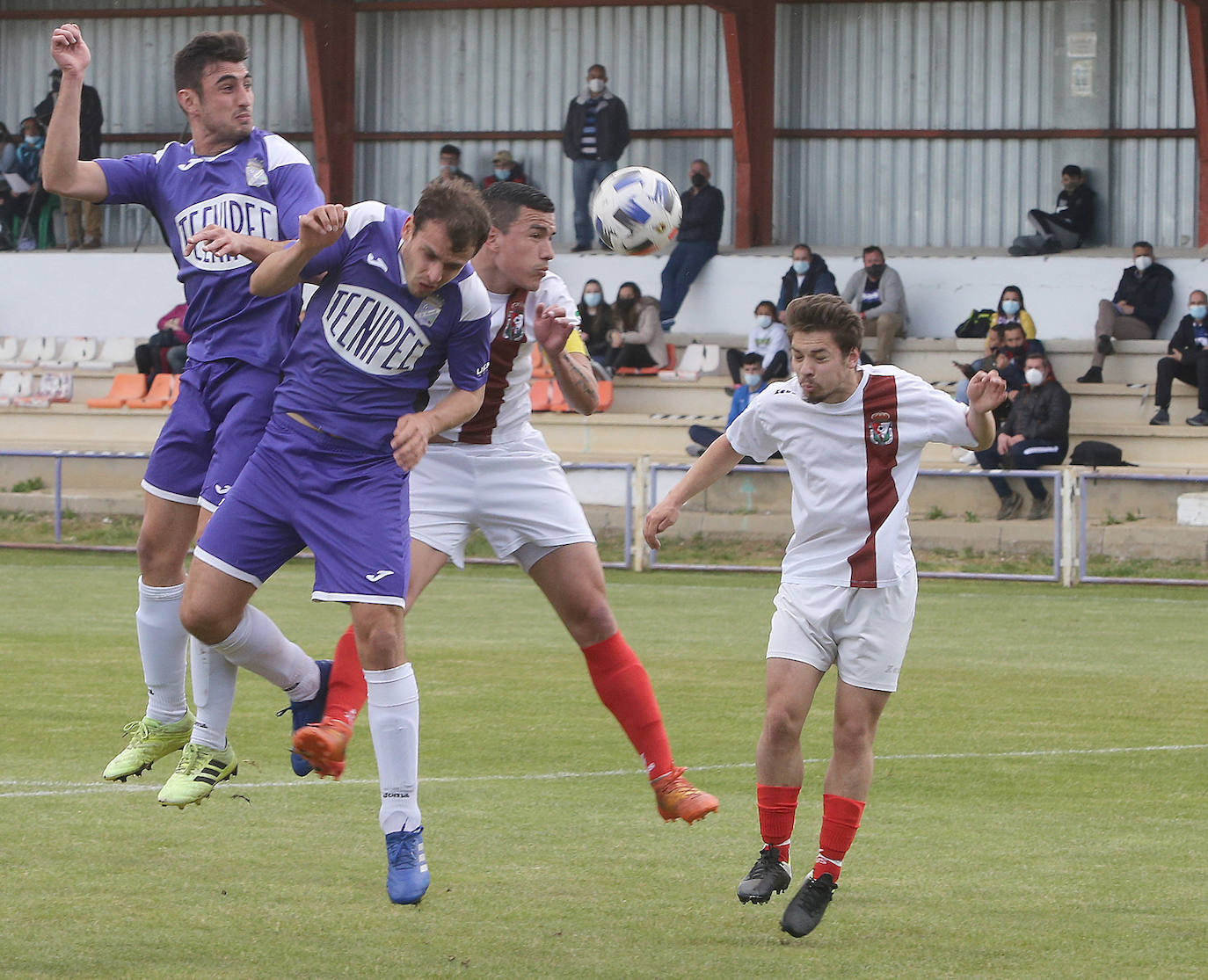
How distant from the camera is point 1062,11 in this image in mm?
21969

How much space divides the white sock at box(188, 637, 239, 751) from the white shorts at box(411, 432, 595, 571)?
78 centimetres

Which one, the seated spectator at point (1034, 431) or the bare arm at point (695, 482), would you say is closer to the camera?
the bare arm at point (695, 482)

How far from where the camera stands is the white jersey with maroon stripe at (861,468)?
17.5ft

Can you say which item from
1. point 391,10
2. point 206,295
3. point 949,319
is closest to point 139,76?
point 391,10

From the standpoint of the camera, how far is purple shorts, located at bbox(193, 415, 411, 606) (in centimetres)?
513

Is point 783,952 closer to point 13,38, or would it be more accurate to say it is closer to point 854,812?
point 854,812

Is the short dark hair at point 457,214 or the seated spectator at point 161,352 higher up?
the short dark hair at point 457,214

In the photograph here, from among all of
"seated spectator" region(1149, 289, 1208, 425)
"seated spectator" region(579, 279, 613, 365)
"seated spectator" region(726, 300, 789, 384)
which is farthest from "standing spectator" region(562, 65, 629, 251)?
"seated spectator" region(1149, 289, 1208, 425)

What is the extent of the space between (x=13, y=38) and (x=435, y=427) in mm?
23240

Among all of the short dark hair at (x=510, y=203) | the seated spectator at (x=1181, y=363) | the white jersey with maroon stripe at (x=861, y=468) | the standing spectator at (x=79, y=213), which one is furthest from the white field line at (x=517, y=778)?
the standing spectator at (x=79, y=213)

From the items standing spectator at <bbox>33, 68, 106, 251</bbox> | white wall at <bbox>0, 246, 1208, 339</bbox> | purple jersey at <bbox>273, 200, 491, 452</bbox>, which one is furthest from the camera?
standing spectator at <bbox>33, 68, 106, 251</bbox>

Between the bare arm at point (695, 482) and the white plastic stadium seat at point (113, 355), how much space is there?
18407 mm

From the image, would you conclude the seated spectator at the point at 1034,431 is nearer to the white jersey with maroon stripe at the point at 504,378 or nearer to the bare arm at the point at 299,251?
the white jersey with maroon stripe at the point at 504,378

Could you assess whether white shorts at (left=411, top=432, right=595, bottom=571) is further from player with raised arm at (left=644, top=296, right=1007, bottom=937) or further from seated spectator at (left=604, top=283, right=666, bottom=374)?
seated spectator at (left=604, top=283, right=666, bottom=374)
